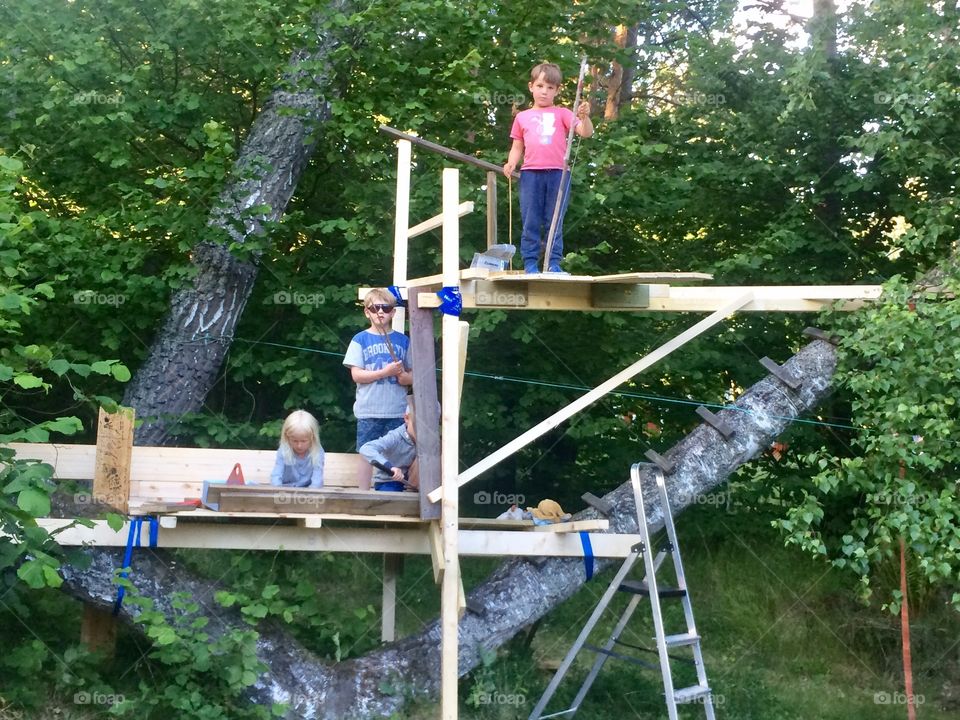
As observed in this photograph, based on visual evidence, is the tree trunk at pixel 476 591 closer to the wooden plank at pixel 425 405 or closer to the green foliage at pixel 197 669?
the green foliage at pixel 197 669

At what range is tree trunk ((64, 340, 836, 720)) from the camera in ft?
20.3

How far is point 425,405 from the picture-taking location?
5742 mm

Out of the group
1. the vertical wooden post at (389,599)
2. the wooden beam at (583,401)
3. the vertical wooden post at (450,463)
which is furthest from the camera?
the vertical wooden post at (389,599)

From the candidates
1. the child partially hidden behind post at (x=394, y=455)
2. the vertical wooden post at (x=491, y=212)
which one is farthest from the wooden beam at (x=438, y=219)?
the child partially hidden behind post at (x=394, y=455)

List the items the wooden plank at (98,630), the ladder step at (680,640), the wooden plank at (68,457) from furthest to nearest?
the wooden plank at (98,630)
the wooden plank at (68,457)
the ladder step at (680,640)

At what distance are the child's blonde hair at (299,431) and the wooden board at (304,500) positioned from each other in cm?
73

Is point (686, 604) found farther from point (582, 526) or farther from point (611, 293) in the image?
point (611, 293)

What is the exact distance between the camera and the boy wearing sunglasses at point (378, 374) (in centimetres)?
634

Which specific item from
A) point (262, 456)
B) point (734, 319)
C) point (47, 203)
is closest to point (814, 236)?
point (734, 319)

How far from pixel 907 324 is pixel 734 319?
4.27 metres

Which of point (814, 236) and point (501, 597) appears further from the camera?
point (814, 236)

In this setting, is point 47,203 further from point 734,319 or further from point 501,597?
point 734,319

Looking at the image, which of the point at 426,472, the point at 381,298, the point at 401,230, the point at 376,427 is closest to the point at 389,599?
the point at 376,427

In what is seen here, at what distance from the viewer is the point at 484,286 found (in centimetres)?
571
